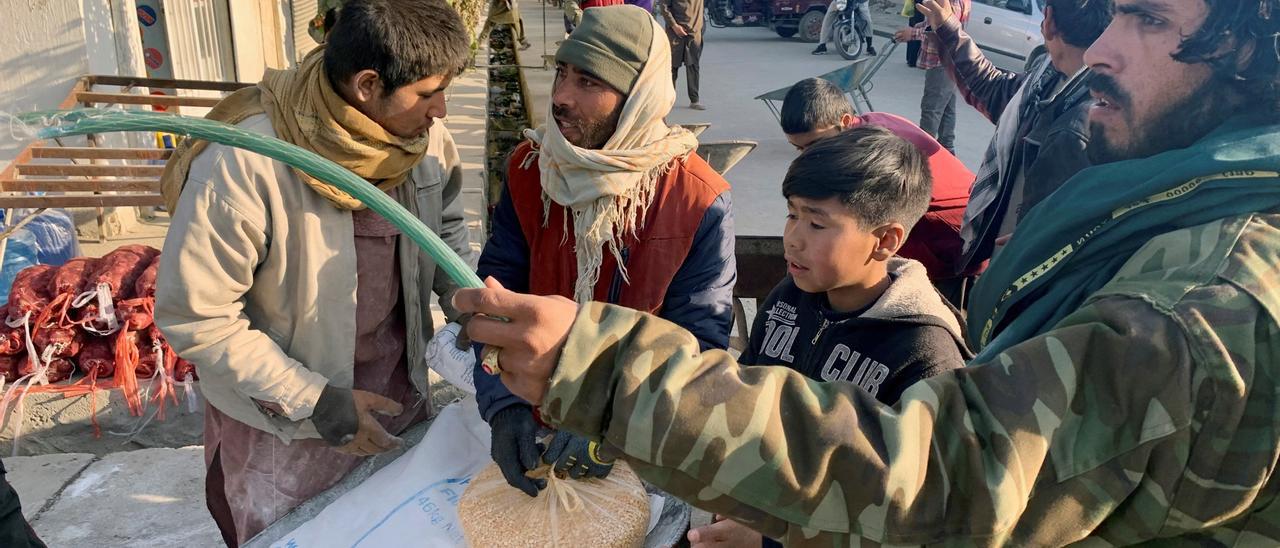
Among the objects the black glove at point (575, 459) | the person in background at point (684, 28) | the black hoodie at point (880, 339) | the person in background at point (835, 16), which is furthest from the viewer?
the person in background at point (835, 16)

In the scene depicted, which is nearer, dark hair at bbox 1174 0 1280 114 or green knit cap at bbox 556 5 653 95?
dark hair at bbox 1174 0 1280 114

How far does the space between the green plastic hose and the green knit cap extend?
99 cm

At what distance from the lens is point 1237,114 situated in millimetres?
953

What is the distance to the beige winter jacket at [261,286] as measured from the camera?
68.7 inches

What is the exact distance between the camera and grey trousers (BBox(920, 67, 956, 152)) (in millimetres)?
7221

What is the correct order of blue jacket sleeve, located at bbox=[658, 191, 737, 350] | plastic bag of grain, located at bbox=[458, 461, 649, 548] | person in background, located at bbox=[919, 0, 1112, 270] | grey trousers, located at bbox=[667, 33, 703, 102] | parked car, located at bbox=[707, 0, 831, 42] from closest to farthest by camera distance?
plastic bag of grain, located at bbox=[458, 461, 649, 548] → blue jacket sleeve, located at bbox=[658, 191, 737, 350] → person in background, located at bbox=[919, 0, 1112, 270] → grey trousers, located at bbox=[667, 33, 703, 102] → parked car, located at bbox=[707, 0, 831, 42]

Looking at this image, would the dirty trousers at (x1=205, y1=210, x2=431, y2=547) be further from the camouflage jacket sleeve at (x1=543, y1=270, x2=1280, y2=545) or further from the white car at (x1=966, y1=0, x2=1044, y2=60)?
the white car at (x1=966, y1=0, x2=1044, y2=60)

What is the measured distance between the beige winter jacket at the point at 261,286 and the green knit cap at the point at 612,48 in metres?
0.52

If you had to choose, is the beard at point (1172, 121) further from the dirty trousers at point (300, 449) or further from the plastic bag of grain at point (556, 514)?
the dirty trousers at point (300, 449)

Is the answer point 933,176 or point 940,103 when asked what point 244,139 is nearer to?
point 933,176

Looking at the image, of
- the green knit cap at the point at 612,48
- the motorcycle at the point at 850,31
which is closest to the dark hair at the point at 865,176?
the green knit cap at the point at 612,48

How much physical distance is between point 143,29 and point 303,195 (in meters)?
5.36


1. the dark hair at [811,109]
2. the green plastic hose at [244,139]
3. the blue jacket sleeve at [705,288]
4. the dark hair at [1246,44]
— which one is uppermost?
the dark hair at [1246,44]

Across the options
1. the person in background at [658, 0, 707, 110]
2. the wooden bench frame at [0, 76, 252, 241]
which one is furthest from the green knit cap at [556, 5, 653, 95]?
the person in background at [658, 0, 707, 110]
